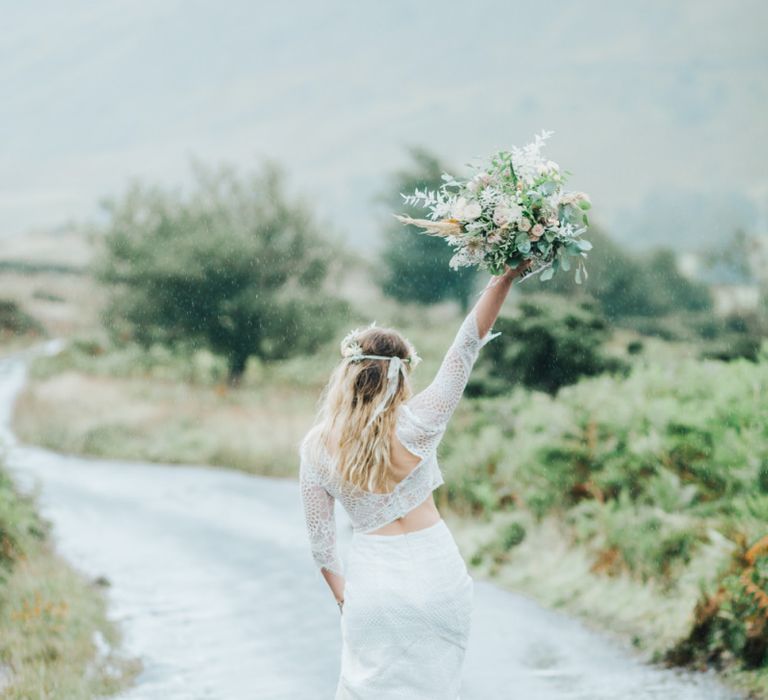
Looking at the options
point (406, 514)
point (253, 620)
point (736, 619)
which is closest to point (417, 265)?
point (253, 620)

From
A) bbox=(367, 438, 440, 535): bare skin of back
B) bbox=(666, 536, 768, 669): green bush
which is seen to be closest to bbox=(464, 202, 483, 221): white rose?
bbox=(367, 438, 440, 535): bare skin of back

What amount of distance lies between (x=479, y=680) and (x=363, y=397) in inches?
153

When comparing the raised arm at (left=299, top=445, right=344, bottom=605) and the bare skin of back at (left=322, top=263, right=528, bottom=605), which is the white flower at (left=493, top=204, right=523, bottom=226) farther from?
the raised arm at (left=299, top=445, right=344, bottom=605)

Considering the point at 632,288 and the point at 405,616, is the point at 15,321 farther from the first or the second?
the point at 405,616

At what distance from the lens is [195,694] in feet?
22.5

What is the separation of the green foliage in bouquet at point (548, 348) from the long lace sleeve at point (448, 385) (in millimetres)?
9768

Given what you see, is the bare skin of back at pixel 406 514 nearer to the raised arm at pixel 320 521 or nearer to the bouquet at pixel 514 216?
the raised arm at pixel 320 521

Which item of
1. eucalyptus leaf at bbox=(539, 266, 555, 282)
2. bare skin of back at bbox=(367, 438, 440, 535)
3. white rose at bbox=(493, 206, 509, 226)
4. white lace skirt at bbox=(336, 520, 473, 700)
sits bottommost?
white lace skirt at bbox=(336, 520, 473, 700)

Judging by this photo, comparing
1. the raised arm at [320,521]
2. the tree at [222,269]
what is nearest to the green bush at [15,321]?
the tree at [222,269]

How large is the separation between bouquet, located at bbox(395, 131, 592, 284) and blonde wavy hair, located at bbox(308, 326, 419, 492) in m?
0.56

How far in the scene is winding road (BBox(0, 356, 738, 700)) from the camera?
6.69m

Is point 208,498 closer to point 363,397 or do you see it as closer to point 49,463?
point 49,463

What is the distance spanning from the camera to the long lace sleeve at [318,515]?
146 inches

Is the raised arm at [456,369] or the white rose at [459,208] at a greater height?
the white rose at [459,208]
